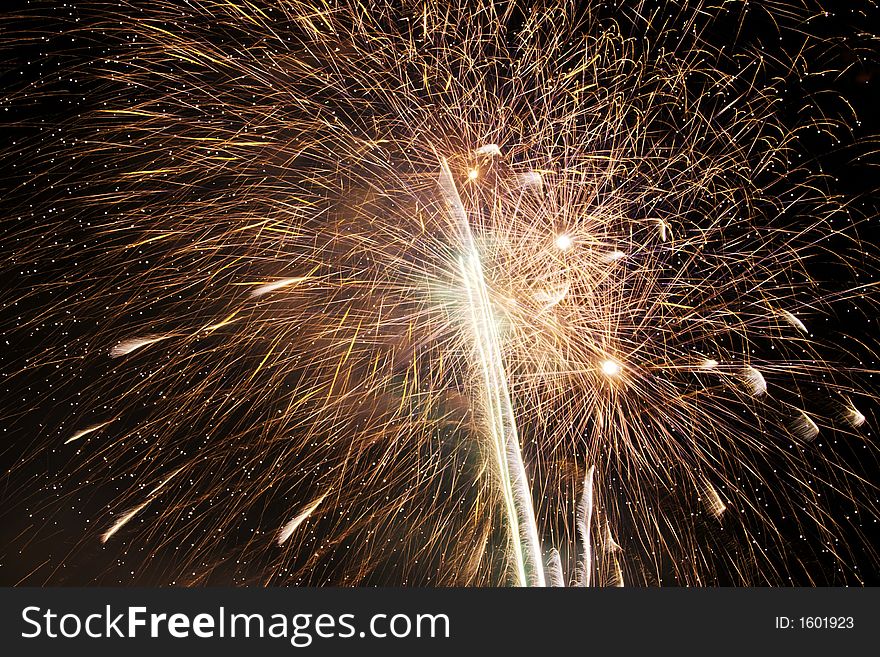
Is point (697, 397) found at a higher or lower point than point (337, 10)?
lower

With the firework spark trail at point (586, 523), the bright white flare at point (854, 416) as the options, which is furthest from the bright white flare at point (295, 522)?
the bright white flare at point (854, 416)

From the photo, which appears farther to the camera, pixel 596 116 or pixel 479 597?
pixel 596 116

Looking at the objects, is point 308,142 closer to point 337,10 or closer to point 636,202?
point 337,10

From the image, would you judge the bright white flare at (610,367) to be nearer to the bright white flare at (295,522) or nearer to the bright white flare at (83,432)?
the bright white flare at (295,522)

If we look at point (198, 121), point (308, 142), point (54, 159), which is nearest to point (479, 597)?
point (308, 142)

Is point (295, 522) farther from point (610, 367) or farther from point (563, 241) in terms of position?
point (563, 241)

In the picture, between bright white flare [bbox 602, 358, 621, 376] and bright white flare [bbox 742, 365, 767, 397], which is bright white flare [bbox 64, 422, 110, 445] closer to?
bright white flare [bbox 602, 358, 621, 376]

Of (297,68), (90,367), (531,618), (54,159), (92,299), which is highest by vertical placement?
(297,68)
